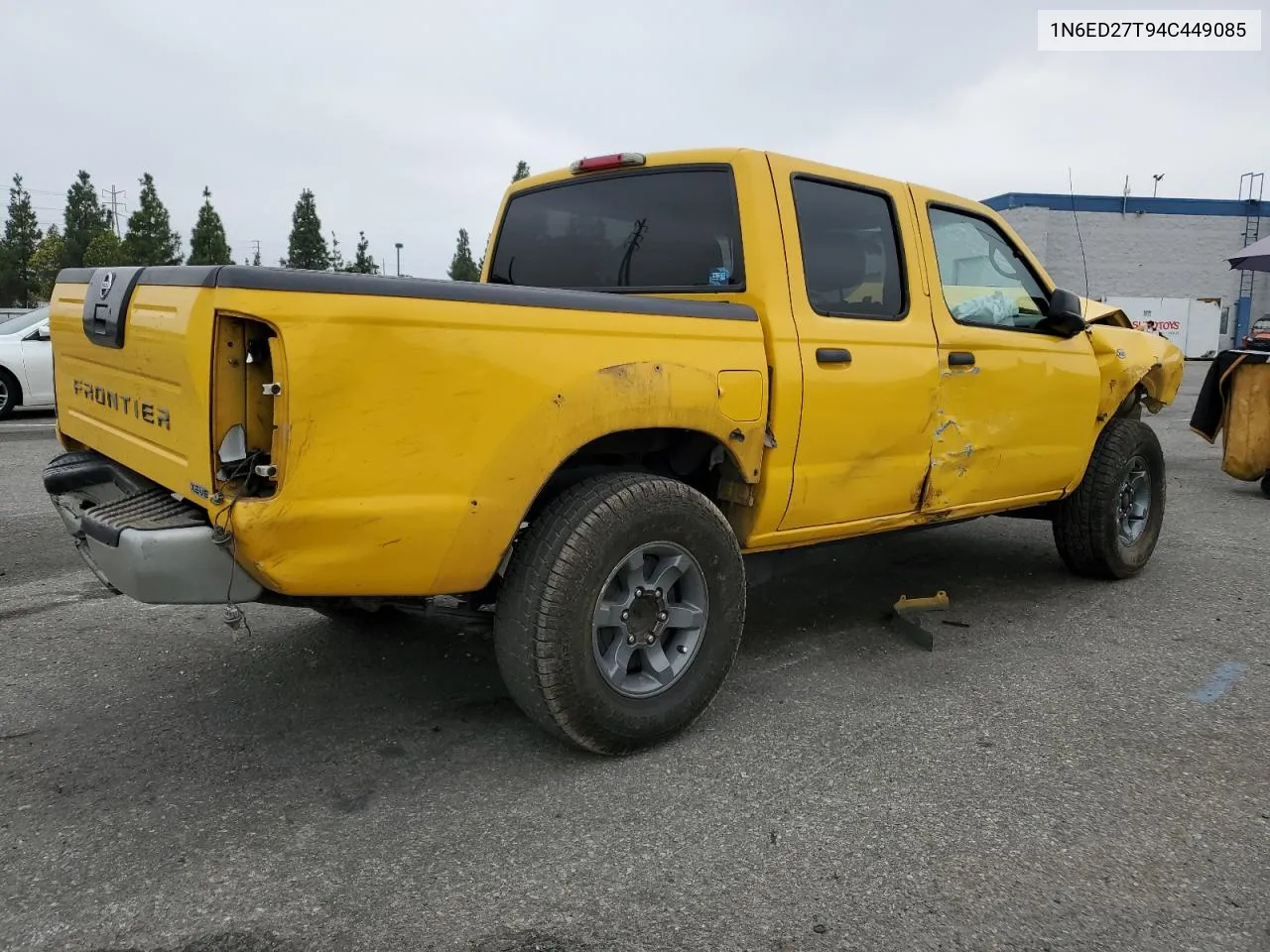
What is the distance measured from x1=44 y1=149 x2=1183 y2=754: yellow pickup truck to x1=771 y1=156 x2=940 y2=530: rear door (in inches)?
0.5

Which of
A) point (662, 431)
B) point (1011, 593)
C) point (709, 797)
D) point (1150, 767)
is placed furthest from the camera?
point (1011, 593)

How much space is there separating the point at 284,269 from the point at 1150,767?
9.61 feet

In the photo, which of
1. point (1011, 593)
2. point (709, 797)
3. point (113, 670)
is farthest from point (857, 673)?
point (113, 670)

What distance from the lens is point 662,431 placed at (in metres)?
3.22

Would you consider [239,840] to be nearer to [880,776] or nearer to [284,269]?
[284,269]

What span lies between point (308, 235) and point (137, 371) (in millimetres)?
47669

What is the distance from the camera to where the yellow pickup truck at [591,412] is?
7.95 ft

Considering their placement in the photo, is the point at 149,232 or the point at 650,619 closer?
the point at 650,619

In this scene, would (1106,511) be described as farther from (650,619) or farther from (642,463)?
(650,619)

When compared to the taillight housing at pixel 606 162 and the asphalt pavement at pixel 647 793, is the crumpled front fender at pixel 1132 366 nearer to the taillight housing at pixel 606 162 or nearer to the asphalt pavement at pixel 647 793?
the asphalt pavement at pixel 647 793

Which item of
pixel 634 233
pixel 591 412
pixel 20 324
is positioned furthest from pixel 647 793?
pixel 20 324

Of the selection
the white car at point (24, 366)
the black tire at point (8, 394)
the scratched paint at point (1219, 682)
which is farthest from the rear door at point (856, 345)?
the black tire at point (8, 394)

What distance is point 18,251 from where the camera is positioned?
46.6 meters

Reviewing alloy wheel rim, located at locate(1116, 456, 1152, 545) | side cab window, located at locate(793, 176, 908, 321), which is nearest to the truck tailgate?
side cab window, located at locate(793, 176, 908, 321)
